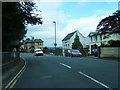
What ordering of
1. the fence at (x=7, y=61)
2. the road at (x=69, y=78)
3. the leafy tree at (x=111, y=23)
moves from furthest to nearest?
the leafy tree at (x=111, y=23) → the fence at (x=7, y=61) → the road at (x=69, y=78)

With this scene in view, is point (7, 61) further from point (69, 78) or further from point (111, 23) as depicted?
point (111, 23)

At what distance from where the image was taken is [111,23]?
2389 centimetres

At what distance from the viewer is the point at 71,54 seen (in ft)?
118

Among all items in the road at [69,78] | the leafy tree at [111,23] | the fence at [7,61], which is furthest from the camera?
the leafy tree at [111,23]

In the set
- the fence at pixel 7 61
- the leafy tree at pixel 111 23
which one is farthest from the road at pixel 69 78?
the leafy tree at pixel 111 23

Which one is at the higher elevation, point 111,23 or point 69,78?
point 111,23

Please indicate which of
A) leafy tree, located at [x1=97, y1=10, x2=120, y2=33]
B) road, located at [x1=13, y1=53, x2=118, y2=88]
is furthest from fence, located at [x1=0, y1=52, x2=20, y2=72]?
leafy tree, located at [x1=97, y1=10, x2=120, y2=33]

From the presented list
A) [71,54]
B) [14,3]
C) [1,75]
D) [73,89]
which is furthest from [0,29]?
[71,54]

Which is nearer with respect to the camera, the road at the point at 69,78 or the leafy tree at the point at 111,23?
the road at the point at 69,78

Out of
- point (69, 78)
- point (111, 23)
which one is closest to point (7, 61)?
point (69, 78)

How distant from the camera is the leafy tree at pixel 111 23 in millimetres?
23531

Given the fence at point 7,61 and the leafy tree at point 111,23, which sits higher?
the leafy tree at point 111,23

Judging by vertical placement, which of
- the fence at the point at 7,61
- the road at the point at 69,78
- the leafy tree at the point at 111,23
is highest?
the leafy tree at the point at 111,23

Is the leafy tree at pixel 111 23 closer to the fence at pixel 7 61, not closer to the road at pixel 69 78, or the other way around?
the road at pixel 69 78
